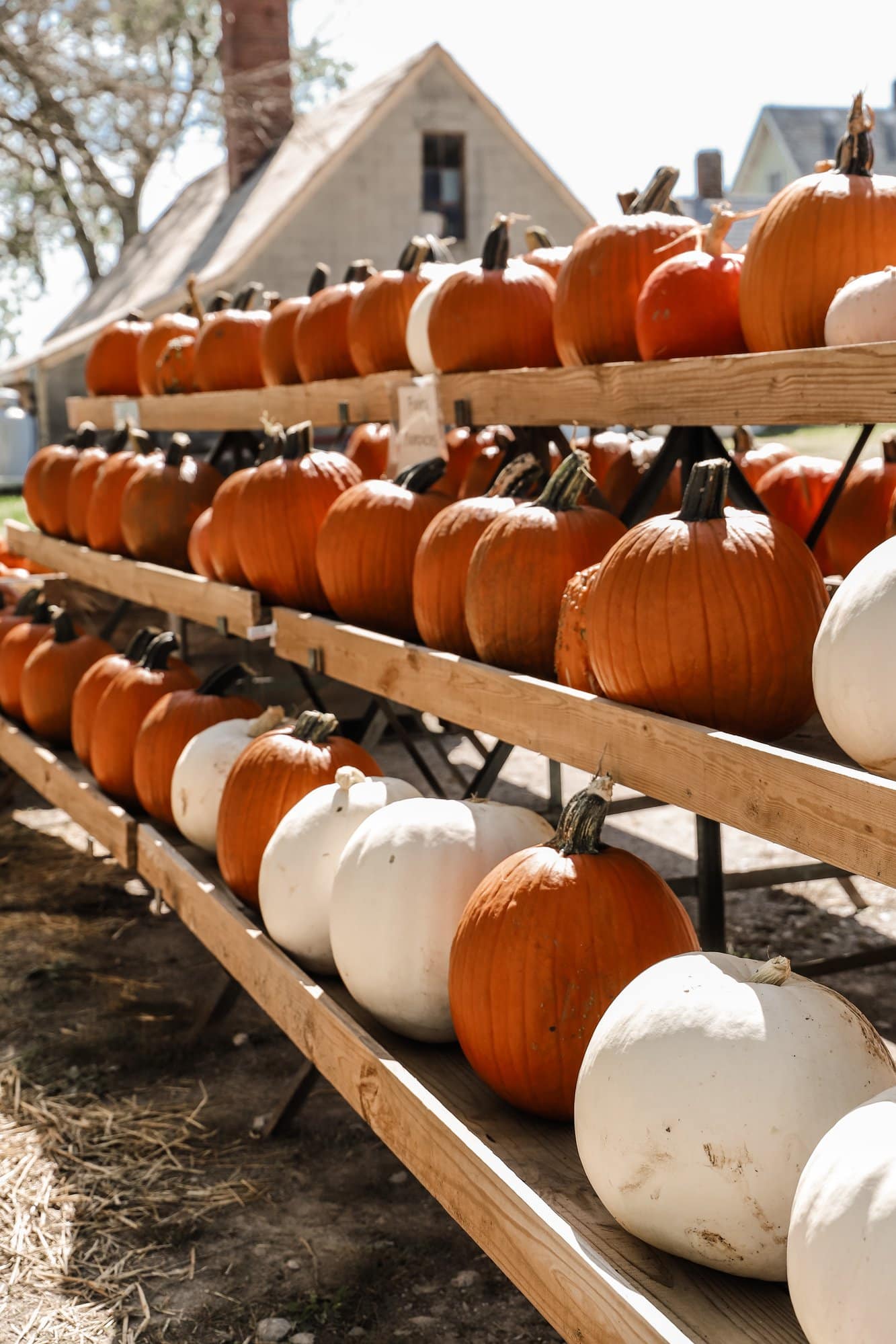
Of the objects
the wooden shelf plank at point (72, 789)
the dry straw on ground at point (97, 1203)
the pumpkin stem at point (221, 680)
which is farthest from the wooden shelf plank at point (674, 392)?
the dry straw on ground at point (97, 1203)

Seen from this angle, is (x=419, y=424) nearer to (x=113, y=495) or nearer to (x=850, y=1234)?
(x=113, y=495)

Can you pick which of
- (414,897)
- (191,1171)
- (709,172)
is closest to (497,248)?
(414,897)

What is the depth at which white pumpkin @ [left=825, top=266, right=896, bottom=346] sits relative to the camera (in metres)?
1.73

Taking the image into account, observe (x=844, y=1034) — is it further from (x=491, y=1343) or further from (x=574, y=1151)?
(x=491, y=1343)

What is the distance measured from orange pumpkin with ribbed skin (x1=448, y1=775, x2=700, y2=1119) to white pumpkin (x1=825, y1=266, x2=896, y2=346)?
0.70 meters

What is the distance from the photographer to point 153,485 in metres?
3.89

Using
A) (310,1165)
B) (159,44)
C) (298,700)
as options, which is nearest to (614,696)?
(310,1165)

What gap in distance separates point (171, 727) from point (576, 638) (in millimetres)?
1559

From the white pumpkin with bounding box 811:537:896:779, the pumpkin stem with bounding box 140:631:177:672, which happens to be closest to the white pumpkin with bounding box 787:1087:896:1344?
the white pumpkin with bounding box 811:537:896:779

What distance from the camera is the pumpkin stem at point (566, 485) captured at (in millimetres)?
2236

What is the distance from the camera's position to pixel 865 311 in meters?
1.76

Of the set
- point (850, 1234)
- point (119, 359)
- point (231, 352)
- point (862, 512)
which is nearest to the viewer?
point (850, 1234)

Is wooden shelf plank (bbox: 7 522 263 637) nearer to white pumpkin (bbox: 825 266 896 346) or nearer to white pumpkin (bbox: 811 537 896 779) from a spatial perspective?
white pumpkin (bbox: 825 266 896 346)

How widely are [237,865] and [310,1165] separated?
0.60 m
